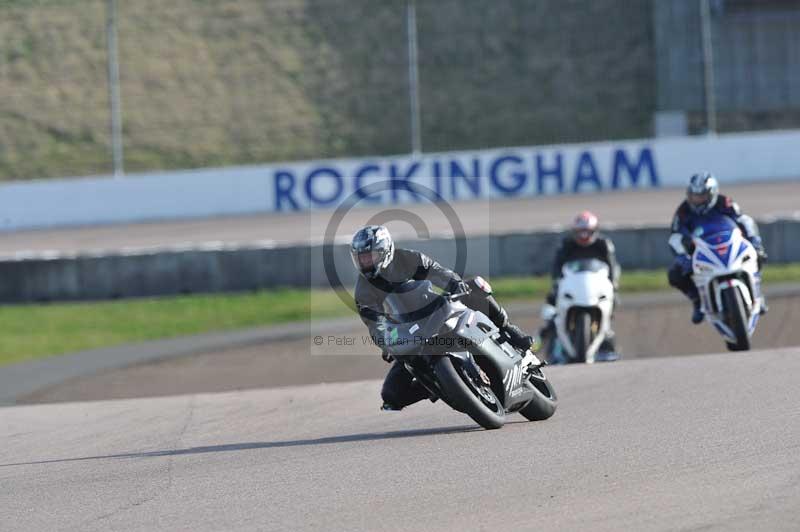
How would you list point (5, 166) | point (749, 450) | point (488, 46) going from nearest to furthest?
point (749, 450) → point (5, 166) → point (488, 46)

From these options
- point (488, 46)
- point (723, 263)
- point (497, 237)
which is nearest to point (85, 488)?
point (723, 263)

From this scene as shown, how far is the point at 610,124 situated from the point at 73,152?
1350cm

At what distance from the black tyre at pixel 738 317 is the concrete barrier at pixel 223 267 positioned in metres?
7.83

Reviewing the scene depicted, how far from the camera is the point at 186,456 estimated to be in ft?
25.7

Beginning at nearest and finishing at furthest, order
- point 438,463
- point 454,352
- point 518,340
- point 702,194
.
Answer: point 438,463 → point 454,352 → point 518,340 → point 702,194

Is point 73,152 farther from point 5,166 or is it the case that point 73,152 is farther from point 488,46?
point 488,46

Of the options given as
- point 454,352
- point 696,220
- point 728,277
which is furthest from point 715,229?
point 454,352

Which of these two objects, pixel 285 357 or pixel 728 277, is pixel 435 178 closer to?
pixel 285 357

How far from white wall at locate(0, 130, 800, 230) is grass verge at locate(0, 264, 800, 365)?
8551 mm

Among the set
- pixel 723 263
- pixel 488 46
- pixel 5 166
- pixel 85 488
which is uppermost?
pixel 488 46

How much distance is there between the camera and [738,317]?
36.8ft

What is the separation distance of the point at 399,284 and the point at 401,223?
19.1 metres

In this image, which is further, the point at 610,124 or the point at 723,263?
the point at 610,124
